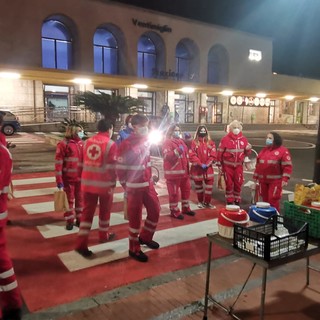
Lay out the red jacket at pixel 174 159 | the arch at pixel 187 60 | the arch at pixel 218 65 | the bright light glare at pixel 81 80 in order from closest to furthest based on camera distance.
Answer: the red jacket at pixel 174 159 → the bright light glare at pixel 81 80 → the arch at pixel 187 60 → the arch at pixel 218 65

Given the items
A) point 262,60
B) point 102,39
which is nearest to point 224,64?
point 262,60

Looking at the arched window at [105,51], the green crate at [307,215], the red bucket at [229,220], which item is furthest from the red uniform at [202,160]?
the arched window at [105,51]

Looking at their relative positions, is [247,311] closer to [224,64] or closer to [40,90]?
[40,90]

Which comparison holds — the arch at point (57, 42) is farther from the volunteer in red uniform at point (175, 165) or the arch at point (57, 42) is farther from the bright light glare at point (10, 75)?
the volunteer in red uniform at point (175, 165)

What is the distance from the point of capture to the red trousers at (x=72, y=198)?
5.73 m

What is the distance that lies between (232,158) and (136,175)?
2.92 m

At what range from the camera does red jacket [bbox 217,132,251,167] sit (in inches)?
270

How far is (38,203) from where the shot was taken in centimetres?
743

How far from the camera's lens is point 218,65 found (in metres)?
38.8

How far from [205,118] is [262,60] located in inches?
455

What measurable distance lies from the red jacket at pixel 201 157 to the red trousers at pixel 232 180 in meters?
0.33

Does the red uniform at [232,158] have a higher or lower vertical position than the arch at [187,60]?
lower

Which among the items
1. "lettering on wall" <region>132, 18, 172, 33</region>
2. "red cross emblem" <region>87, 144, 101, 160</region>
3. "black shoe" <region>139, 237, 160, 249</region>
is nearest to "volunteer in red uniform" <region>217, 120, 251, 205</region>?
"black shoe" <region>139, 237, 160, 249</region>

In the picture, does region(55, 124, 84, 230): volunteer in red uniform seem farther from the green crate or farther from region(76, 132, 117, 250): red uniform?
the green crate
